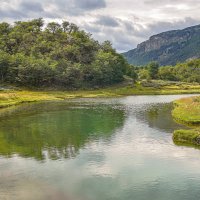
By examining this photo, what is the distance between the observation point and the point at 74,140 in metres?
54.5

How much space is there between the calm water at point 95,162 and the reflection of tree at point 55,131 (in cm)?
13

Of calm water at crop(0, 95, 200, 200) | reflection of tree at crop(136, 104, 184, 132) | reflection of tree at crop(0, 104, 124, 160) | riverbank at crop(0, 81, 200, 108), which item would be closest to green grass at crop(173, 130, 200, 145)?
calm water at crop(0, 95, 200, 200)

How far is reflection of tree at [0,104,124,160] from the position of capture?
159 feet

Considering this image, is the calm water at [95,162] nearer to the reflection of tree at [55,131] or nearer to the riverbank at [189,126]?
the reflection of tree at [55,131]

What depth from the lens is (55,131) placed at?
62.5m

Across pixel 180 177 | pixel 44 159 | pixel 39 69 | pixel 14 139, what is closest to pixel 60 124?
pixel 14 139

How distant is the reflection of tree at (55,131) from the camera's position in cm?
4834

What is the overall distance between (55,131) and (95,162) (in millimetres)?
22200

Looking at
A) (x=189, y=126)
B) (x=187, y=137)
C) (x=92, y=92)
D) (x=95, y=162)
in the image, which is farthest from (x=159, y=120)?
→ (x=92, y=92)

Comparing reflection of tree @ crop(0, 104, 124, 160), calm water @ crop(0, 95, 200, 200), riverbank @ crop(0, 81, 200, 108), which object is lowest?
calm water @ crop(0, 95, 200, 200)

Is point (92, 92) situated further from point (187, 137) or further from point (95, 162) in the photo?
point (95, 162)

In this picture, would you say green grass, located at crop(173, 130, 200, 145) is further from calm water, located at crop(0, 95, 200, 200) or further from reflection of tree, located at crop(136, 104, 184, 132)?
reflection of tree, located at crop(136, 104, 184, 132)

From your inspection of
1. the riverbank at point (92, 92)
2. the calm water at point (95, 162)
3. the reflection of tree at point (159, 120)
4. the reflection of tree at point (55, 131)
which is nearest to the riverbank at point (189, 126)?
the calm water at point (95, 162)

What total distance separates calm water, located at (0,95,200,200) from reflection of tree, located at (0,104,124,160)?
0.13 meters
